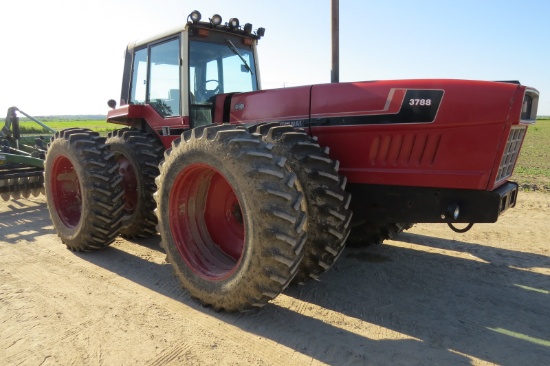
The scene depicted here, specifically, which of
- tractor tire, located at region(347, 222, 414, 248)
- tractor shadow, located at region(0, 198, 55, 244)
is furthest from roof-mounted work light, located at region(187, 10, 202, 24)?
tractor shadow, located at region(0, 198, 55, 244)

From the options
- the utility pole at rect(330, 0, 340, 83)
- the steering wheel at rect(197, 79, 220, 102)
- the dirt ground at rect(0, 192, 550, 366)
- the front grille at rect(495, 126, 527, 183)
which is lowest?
the dirt ground at rect(0, 192, 550, 366)

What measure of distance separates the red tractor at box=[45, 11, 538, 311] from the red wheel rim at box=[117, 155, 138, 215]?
1.52 ft

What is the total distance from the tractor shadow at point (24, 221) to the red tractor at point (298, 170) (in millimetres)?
1395

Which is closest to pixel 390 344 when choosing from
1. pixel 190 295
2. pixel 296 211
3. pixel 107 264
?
pixel 296 211

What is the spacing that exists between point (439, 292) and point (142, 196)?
3478 millimetres

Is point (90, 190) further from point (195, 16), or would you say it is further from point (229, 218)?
point (195, 16)

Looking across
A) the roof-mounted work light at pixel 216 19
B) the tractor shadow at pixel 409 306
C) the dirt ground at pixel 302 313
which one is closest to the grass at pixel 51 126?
the roof-mounted work light at pixel 216 19

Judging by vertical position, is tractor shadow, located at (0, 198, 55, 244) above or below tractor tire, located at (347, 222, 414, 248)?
below

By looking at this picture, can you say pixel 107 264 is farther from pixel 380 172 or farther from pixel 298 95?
pixel 380 172

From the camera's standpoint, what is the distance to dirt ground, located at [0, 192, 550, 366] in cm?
293

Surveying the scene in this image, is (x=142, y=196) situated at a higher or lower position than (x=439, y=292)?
higher

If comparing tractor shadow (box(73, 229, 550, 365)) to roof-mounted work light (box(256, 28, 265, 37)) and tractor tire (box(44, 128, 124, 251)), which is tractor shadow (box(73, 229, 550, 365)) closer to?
tractor tire (box(44, 128, 124, 251))

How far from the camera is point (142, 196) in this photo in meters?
5.17

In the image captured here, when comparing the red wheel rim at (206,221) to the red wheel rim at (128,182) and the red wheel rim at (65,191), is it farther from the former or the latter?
the red wheel rim at (65,191)
